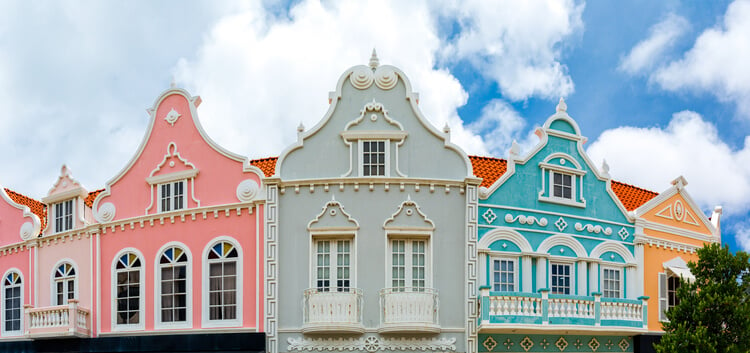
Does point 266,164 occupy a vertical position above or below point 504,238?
above

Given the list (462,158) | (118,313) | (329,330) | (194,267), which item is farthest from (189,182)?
(462,158)

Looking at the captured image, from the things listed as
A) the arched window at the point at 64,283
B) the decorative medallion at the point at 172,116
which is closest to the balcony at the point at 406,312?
the decorative medallion at the point at 172,116

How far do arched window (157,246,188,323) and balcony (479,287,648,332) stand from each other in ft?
29.0

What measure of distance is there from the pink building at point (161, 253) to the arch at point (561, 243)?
8337 mm

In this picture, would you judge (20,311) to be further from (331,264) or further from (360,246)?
(360,246)

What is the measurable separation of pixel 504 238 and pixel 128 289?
11.6 metres

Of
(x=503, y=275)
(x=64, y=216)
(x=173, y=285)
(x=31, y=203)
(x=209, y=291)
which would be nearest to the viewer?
(x=209, y=291)

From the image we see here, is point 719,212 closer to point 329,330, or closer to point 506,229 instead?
point 506,229

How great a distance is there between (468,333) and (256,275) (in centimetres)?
612

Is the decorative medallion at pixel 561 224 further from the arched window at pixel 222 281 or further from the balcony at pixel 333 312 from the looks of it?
the arched window at pixel 222 281

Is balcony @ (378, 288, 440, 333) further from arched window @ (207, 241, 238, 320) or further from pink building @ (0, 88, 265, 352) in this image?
arched window @ (207, 241, 238, 320)

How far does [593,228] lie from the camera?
26422 millimetres

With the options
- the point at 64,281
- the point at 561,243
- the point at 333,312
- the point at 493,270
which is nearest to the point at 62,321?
the point at 64,281

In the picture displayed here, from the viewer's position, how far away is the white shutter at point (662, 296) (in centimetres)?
2817
